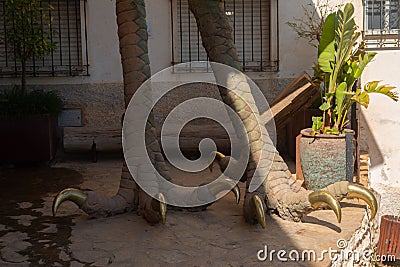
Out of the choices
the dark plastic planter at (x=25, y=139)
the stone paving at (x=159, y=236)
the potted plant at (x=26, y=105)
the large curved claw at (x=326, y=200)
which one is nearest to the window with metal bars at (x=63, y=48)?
the potted plant at (x=26, y=105)

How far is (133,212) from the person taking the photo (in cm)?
512

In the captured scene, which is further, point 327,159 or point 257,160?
point 327,159

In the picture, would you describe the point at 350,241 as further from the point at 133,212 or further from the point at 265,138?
the point at 133,212

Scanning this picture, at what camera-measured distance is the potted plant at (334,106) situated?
18.9 ft

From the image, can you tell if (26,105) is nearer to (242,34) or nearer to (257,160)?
(242,34)

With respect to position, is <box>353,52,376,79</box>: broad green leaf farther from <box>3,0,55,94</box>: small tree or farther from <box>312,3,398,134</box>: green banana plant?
<box>3,0,55,94</box>: small tree

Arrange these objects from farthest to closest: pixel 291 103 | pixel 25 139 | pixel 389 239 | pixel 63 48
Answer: pixel 63 48 < pixel 25 139 < pixel 291 103 < pixel 389 239

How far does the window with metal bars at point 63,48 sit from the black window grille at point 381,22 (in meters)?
4.38

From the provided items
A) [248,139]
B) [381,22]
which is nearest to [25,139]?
[248,139]

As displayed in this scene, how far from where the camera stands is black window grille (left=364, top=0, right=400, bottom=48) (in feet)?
28.3

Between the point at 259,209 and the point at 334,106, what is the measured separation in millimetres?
2189

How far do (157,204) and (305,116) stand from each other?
3576 millimetres

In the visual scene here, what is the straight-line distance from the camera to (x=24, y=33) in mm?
8273

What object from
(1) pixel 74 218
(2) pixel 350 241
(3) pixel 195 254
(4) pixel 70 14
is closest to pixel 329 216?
(2) pixel 350 241
